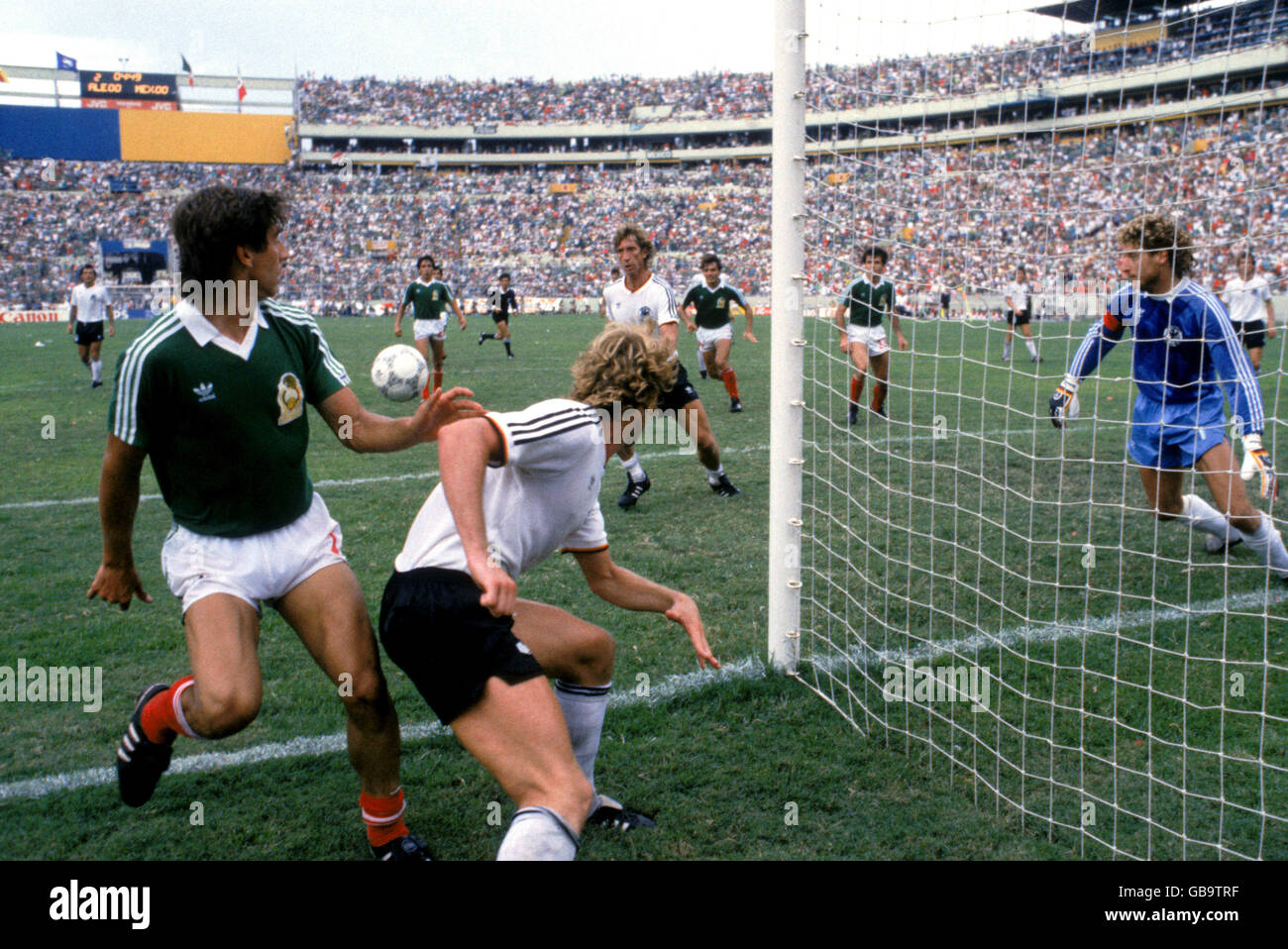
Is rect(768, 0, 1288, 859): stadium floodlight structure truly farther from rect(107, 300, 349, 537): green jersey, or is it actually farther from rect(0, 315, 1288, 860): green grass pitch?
rect(107, 300, 349, 537): green jersey

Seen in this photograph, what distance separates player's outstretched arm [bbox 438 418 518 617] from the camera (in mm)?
2438

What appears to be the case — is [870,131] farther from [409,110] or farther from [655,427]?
[409,110]

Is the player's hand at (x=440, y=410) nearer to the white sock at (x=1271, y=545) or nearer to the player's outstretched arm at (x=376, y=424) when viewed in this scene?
the player's outstretched arm at (x=376, y=424)

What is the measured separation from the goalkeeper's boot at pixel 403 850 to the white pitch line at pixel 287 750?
811 millimetres

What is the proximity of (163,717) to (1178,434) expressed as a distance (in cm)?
535

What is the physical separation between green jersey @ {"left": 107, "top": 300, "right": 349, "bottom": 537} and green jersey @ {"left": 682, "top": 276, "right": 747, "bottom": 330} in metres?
11.1

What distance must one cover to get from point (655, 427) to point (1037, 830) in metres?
7.78

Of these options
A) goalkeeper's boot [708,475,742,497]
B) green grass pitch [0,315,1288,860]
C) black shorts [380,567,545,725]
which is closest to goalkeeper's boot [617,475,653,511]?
green grass pitch [0,315,1288,860]

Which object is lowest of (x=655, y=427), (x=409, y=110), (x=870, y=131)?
(x=655, y=427)

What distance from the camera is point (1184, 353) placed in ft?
18.4

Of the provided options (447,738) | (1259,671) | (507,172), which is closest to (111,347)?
(447,738)

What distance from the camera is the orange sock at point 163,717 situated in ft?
9.79

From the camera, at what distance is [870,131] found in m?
4.56
